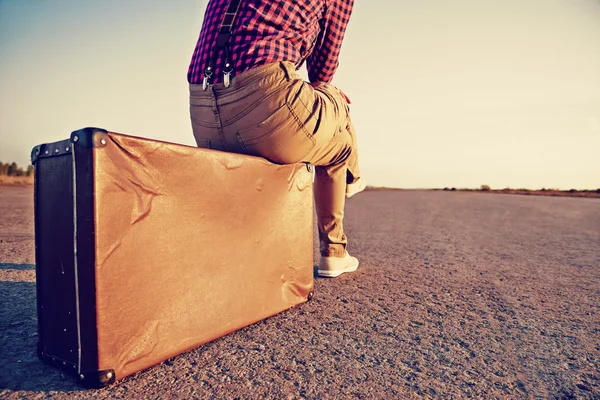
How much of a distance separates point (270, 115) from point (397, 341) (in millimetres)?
939

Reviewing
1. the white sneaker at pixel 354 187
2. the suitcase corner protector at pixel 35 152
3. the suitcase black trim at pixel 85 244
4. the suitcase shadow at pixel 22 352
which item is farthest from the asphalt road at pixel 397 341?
the suitcase corner protector at pixel 35 152

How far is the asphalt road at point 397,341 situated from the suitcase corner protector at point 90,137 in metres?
0.63

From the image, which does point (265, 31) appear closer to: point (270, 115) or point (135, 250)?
point (270, 115)

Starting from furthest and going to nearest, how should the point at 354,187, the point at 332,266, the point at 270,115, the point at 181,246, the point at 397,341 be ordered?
the point at 354,187, the point at 332,266, the point at 270,115, the point at 397,341, the point at 181,246

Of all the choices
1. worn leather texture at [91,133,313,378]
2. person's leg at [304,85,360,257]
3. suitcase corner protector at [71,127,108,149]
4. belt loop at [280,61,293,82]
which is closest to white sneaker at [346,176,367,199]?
person's leg at [304,85,360,257]

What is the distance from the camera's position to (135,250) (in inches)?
47.2

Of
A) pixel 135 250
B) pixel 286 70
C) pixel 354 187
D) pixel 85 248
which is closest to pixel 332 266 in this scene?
pixel 354 187

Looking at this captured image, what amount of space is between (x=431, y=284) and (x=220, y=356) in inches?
51.2

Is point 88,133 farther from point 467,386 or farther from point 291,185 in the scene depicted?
point 467,386

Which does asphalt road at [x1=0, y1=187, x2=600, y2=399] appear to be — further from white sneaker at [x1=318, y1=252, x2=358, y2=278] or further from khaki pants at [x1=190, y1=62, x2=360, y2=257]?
khaki pants at [x1=190, y1=62, x2=360, y2=257]

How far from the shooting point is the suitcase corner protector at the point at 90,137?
3.56 ft

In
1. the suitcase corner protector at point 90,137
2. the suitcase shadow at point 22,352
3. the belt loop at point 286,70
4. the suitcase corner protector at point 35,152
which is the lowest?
the suitcase shadow at point 22,352

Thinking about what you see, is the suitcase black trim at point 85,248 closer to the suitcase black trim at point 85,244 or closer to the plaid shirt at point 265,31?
the suitcase black trim at point 85,244

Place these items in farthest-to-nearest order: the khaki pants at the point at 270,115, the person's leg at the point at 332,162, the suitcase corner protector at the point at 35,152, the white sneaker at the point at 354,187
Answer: the white sneaker at the point at 354,187, the person's leg at the point at 332,162, the khaki pants at the point at 270,115, the suitcase corner protector at the point at 35,152
